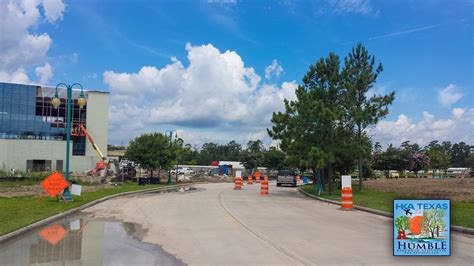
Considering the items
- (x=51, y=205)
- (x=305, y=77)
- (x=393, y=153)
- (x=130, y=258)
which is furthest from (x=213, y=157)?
(x=130, y=258)

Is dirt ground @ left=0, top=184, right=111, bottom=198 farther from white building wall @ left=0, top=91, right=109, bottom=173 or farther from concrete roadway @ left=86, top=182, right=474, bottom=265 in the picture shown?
white building wall @ left=0, top=91, right=109, bottom=173

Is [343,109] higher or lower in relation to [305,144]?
higher

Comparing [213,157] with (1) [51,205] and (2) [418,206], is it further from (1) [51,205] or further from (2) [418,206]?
(2) [418,206]

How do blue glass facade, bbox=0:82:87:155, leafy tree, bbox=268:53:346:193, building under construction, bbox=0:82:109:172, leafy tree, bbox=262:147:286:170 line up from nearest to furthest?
1. leafy tree, bbox=268:53:346:193
2. building under construction, bbox=0:82:109:172
3. blue glass facade, bbox=0:82:87:155
4. leafy tree, bbox=262:147:286:170

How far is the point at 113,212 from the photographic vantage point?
18.9 metres

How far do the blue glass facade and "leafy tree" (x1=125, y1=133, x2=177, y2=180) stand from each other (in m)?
33.5

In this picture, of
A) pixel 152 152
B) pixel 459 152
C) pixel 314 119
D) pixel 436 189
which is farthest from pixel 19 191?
pixel 459 152

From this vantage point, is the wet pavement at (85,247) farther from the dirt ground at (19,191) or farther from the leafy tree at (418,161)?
the leafy tree at (418,161)

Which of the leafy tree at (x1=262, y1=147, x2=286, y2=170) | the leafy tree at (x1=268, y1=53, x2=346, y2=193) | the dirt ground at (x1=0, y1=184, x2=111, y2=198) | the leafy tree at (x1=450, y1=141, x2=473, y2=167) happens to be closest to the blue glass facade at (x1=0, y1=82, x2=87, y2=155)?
the leafy tree at (x1=262, y1=147, x2=286, y2=170)

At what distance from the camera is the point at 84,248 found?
10312 millimetres

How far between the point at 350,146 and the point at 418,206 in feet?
86.2

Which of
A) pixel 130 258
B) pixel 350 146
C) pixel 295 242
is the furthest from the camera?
pixel 350 146

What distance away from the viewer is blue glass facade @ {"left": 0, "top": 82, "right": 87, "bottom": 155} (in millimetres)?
74688

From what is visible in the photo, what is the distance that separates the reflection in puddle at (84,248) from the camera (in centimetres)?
889
